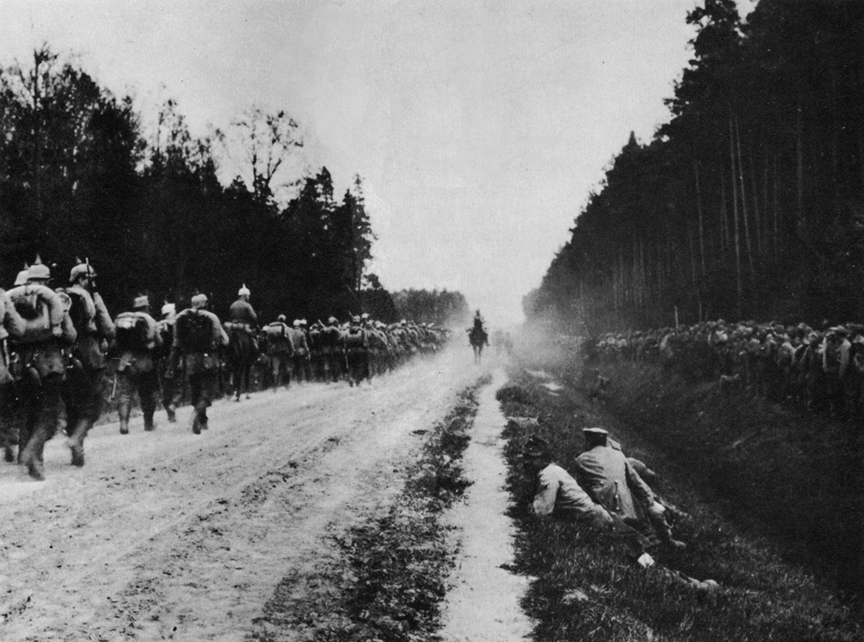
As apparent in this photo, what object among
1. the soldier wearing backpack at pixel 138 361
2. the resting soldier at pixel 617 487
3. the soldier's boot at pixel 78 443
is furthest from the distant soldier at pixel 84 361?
the resting soldier at pixel 617 487

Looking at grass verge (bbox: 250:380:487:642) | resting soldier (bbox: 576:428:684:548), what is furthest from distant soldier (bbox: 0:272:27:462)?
resting soldier (bbox: 576:428:684:548)

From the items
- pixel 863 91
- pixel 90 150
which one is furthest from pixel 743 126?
pixel 90 150

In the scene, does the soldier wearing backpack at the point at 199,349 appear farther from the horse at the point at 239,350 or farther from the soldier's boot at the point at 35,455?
the horse at the point at 239,350

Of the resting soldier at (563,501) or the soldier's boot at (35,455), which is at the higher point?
the soldier's boot at (35,455)

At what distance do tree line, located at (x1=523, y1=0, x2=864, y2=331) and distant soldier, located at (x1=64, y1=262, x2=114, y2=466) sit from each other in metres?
19.3

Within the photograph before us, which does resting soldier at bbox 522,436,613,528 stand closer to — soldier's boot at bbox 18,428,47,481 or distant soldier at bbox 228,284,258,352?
soldier's boot at bbox 18,428,47,481

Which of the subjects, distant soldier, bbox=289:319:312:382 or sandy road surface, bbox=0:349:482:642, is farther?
distant soldier, bbox=289:319:312:382

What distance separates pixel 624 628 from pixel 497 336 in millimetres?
46589

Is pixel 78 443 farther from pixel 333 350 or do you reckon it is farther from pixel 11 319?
pixel 333 350

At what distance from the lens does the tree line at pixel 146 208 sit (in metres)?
23.2

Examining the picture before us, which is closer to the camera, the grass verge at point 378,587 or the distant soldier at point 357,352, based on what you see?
the grass verge at point 378,587

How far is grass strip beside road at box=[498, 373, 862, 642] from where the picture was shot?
5.69 metres

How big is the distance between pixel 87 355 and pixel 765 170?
2946cm

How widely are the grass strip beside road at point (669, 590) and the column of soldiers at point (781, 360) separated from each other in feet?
13.2
